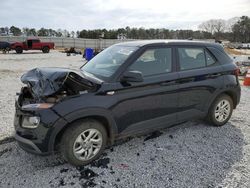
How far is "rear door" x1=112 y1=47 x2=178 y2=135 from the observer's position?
3.49m

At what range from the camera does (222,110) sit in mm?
4785

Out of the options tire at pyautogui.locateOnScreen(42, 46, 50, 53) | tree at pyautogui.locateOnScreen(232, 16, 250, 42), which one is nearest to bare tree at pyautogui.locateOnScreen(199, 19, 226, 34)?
tree at pyautogui.locateOnScreen(232, 16, 250, 42)

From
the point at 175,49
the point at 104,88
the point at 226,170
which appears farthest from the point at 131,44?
the point at 226,170

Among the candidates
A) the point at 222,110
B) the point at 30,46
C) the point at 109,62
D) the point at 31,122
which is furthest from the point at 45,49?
the point at 31,122

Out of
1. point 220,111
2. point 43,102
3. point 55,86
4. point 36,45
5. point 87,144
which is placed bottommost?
point 87,144

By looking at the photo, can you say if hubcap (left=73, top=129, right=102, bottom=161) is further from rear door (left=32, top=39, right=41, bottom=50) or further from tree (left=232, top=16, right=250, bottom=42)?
tree (left=232, top=16, right=250, bottom=42)

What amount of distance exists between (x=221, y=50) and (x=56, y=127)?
3.55 metres

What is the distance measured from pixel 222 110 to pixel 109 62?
2.55m

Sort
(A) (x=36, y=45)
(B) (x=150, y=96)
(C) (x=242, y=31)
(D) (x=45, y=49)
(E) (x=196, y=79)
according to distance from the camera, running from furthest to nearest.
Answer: (C) (x=242, y=31), (D) (x=45, y=49), (A) (x=36, y=45), (E) (x=196, y=79), (B) (x=150, y=96)

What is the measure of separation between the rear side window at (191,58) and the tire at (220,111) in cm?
84

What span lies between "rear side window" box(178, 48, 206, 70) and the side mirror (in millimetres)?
1088

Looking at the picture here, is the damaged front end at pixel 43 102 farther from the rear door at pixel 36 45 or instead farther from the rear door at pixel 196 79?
the rear door at pixel 36 45

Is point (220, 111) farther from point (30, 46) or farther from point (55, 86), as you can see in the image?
point (30, 46)

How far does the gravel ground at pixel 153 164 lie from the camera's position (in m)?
3.02
